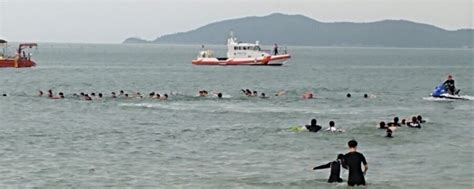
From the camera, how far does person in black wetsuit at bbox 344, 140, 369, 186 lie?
20.9 meters

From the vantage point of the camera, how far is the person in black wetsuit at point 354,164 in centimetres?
2095

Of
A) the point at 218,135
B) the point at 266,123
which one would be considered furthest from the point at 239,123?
the point at 218,135

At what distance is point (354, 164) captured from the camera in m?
21.3

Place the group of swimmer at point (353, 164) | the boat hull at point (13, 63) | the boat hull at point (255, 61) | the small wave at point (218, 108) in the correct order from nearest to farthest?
1. the group of swimmer at point (353, 164)
2. the small wave at point (218, 108)
3. the boat hull at point (13, 63)
4. the boat hull at point (255, 61)

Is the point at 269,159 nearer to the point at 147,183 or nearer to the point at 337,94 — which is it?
the point at 147,183

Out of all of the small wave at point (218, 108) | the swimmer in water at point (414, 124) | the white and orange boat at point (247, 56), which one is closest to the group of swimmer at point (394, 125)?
the swimmer in water at point (414, 124)

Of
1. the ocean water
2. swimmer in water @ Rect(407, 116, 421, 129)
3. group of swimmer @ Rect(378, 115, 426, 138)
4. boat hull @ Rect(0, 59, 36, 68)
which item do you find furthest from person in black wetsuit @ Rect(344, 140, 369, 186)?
boat hull @ Rect(0, 59, 36, 68)

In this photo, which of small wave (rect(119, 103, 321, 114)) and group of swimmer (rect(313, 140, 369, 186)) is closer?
group of swimmer (rect(313, 140, 369, 186))

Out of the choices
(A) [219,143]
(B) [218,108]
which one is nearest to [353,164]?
(A) [219,143]

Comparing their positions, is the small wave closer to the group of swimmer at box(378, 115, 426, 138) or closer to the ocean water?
the ocean water

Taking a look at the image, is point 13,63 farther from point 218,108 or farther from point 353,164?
point 353,164

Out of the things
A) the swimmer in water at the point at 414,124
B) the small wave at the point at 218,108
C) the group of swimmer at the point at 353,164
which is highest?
the group of swimmer at the point at 353,164

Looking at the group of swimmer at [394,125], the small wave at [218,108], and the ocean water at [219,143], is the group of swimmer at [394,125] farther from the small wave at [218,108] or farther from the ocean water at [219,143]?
the small wave at [218,108]

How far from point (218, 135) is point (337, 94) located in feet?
111
